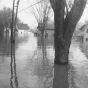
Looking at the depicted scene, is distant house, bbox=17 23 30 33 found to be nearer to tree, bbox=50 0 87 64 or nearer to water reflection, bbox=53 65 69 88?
tree, bbox=50 0 87 64

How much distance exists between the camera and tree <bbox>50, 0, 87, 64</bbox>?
9.52 metres

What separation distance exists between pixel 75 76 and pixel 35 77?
1682 mm

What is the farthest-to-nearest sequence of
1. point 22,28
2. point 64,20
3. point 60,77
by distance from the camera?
1. point 22,28
2. point 64,20
3. point 60,77

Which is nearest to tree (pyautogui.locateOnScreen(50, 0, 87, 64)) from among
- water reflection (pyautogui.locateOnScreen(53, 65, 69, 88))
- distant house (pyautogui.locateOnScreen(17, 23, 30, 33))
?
water reflection (pyautogui.locateOnScreen(53, 65, 69, 88))

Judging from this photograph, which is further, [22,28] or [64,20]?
[22,28]

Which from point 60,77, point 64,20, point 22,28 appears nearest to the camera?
point 60,77

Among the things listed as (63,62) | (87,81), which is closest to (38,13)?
(63,62)

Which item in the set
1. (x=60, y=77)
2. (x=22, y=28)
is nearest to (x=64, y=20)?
(x=60, y=77)

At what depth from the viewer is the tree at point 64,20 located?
9523mm

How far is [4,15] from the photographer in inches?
2360

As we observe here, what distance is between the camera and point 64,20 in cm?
997

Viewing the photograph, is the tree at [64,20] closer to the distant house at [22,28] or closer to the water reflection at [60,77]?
the water reflection at [60,77]

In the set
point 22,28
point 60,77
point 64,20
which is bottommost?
point 60,77

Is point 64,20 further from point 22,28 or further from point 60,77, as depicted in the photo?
point 22,28
